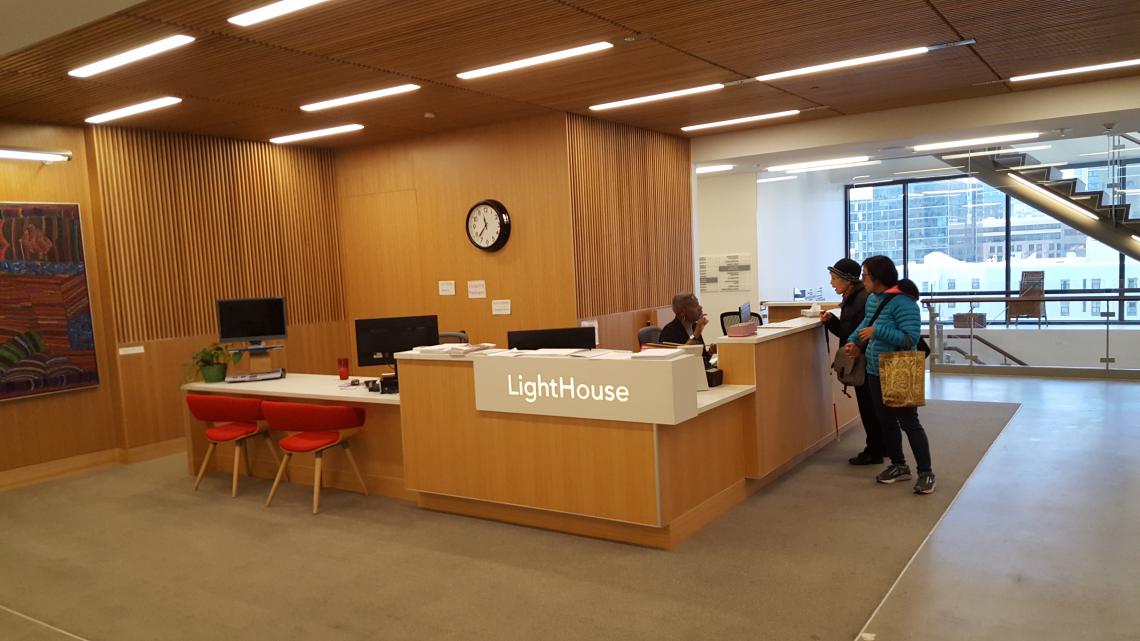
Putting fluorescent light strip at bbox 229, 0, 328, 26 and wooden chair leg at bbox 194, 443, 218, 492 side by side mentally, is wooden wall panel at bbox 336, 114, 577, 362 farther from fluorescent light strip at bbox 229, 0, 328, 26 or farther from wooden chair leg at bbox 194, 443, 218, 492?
fluorescent light strip at bbox 229, 0, 328, 26

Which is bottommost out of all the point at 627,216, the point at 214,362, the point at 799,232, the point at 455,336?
the point at 214,362

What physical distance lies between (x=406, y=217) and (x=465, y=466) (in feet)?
14.9

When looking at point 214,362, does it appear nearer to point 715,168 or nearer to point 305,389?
point 305,389

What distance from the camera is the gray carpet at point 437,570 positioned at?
Answer: 12.3 feet

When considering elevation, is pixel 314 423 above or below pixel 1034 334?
above

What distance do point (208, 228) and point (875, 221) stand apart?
1336 cm

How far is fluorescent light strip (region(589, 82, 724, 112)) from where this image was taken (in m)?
6.93

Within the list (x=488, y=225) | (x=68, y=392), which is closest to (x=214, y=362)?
(x=68, y=392)

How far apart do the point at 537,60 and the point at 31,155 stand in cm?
496

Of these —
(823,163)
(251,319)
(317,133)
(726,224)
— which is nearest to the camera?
(251,319)

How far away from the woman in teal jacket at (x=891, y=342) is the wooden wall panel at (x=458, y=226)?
3200mm

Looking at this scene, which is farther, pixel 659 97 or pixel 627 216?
pixel 627 216

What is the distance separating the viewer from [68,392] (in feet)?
24.0

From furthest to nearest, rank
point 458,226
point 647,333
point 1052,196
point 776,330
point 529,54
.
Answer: point 1052,196 → point 458,226 → point 647,333 → point 776,330 → point 529,54
